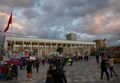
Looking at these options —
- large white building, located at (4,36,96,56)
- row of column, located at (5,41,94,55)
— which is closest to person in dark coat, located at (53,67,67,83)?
large white building, located at (4,36,96,56)

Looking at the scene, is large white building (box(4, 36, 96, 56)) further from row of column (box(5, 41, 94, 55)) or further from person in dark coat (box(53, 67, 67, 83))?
person in dark coat (box(53, 67, 67, 83))

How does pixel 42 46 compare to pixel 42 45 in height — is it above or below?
below

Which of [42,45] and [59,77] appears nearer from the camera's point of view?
[59,77]

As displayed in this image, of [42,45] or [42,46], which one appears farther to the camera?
[42,45]

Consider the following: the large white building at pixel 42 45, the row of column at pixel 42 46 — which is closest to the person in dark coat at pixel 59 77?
the large white building at pixel 42 45

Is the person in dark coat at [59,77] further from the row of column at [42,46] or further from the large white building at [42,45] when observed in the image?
the row of column at [42,46]

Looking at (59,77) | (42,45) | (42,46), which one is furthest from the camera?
(42,45)

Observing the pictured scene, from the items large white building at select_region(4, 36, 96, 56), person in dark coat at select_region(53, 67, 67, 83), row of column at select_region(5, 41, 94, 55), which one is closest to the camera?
person in dark coat at select_region(53, 67, 67, 83)

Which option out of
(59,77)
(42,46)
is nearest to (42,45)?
(42,46)

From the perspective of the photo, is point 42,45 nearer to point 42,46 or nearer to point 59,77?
point 42,46

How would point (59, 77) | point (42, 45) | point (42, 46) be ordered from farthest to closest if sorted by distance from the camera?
point (42, 45) → point (42, 46) → point (59, 77)

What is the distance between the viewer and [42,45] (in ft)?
412

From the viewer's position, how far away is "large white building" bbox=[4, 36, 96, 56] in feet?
341

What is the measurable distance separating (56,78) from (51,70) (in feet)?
1.39
